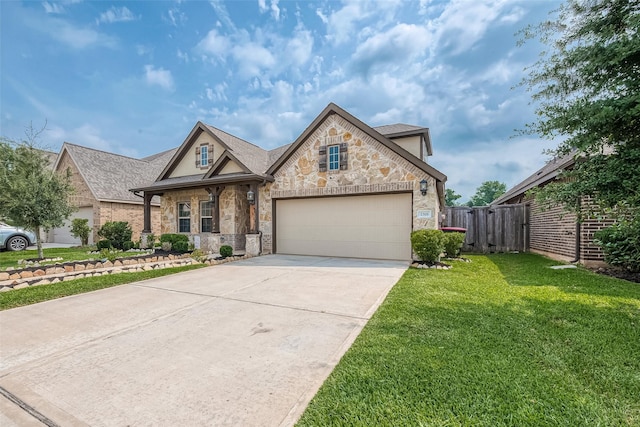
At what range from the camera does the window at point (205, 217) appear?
12719mm

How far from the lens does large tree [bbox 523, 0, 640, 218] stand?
3365 mm

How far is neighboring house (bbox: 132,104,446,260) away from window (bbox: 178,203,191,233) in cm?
5

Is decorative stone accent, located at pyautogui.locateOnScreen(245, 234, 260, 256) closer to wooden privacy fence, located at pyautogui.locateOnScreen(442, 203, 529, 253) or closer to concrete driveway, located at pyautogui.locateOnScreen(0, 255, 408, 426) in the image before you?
concrete driveway, located at pyautogui.locateOnScreen(0, 255, 408, 426)

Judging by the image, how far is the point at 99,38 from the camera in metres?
10.6

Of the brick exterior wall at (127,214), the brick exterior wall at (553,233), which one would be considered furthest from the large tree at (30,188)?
the brick exterior wall at (553,233)

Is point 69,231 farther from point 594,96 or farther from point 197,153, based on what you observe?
point 594,96

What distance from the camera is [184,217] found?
527 inches

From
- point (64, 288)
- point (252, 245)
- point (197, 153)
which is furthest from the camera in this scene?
point (197, 153)

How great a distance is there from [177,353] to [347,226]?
7.77m

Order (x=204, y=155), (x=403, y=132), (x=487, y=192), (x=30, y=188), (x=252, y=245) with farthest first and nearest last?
(x=487, y=192), (x=204, y=155), (x=403, y=132), (x=252, y=245), (x=30, y=188)

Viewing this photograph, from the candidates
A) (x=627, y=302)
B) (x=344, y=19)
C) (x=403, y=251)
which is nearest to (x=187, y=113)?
→ (x=344, y=19)

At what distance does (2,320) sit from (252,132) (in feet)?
69.6

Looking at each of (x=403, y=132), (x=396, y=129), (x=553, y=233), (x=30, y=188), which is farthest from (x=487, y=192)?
(x=30, y=188)

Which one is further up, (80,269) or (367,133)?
(367,133)
